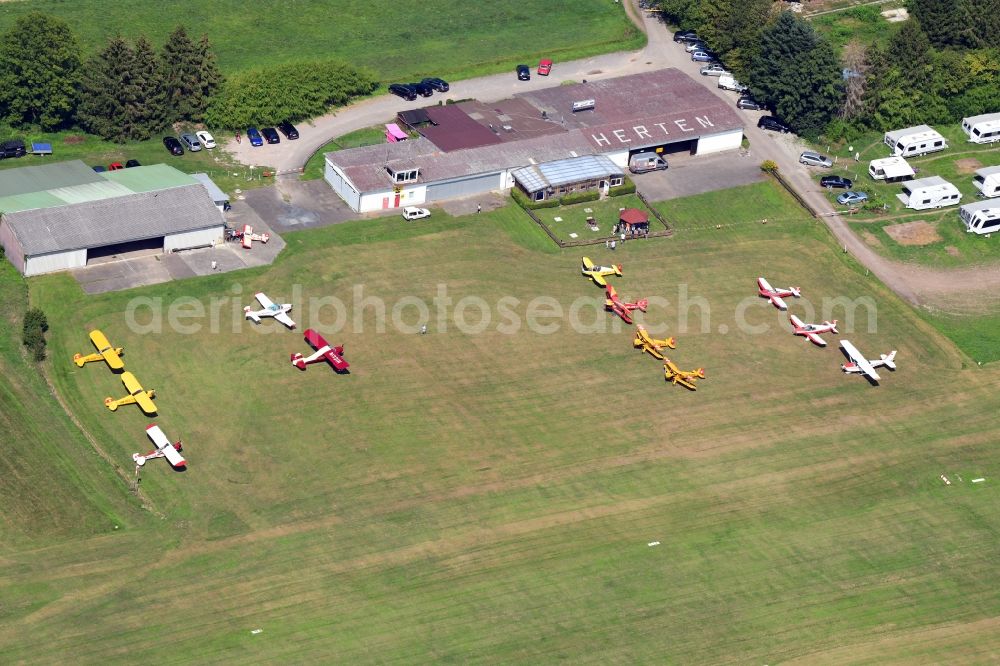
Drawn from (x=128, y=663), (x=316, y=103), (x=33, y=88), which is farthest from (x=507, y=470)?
(x=33, y=88)

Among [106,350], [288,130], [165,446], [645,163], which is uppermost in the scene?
[288,130]

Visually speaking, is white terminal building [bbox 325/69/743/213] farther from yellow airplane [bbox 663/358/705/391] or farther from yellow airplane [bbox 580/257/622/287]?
yellow airplane [bbox 663/358/705/391]

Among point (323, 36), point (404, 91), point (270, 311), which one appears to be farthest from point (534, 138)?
point (270, 311)

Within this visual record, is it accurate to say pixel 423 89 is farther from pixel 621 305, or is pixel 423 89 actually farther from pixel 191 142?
pixel 621 305

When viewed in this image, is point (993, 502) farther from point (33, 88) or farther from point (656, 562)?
point (33, 88)

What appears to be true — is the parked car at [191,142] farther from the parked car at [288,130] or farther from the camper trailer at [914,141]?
the camper trailer at [914,141]

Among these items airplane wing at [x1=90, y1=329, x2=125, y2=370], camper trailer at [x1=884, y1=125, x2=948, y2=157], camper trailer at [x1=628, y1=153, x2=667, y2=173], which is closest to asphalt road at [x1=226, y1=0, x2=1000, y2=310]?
camper trailer at [x1=884, y1=125, x2=948, y2=157]
